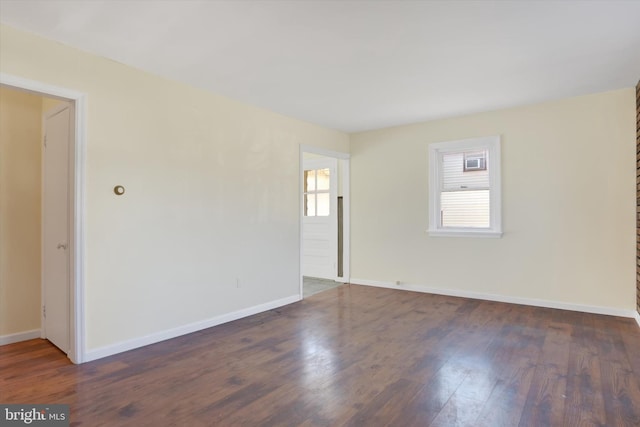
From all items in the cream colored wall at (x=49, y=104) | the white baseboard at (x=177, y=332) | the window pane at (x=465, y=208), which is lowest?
the white baseboard at (x=177, y=332)

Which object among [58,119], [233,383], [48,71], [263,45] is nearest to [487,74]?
[263,45]

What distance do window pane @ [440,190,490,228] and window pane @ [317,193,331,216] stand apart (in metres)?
2.03

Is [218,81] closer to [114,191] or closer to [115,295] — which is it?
[114,191]

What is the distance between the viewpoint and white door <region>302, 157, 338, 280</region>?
6.22 metres

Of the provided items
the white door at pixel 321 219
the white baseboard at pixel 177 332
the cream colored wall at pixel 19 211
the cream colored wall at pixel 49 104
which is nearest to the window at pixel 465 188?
the white door at pixel 321 219

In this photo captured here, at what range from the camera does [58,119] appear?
10.1 feet

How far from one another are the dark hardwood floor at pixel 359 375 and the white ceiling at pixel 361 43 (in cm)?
247

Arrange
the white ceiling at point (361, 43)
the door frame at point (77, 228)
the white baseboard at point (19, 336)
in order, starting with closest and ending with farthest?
the white ceiling at point (361, 43), the door frame at point (77, 228), the white baseboard at point (19, 336)

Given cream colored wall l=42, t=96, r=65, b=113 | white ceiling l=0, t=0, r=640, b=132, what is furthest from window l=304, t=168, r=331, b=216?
cream colored wall l=42, t=96, r=65, b=113

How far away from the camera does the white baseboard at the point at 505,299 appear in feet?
12.8

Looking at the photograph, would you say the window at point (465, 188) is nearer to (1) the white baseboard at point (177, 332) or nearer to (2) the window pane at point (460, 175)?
(2) the window pane at point (460, 175)

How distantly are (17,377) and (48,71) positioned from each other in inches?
88.1

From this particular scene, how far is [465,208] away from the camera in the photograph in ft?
16.1

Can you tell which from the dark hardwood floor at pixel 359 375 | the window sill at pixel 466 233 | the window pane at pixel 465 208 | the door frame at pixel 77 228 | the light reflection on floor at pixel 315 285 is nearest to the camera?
the dark hardwood floor at pixel 359 375
